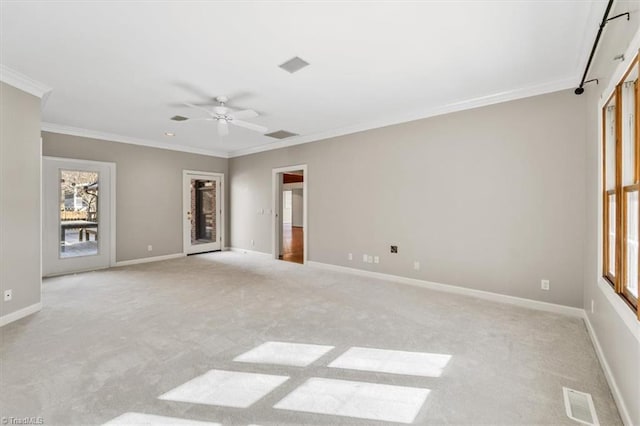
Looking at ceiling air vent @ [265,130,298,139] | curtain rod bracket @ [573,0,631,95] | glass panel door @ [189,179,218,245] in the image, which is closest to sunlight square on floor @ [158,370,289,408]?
curtain rod bracket @ [573,0,631,95]

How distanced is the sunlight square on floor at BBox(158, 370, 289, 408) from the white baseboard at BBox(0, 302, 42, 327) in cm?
251

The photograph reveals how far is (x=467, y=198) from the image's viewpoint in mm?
4039

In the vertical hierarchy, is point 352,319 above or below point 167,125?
below

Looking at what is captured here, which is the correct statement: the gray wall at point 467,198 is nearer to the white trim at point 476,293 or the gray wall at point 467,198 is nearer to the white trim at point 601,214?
the white trim at point 476,293

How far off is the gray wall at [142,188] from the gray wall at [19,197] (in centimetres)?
223

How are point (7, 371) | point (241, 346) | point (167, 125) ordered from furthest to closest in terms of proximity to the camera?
1. point (167, 125)
2. point (241, 346)
3. point (7, 371)

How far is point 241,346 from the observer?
258 cm

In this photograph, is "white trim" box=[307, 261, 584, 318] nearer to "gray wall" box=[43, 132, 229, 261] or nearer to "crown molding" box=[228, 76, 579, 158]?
"crown molding" box=[228, 76, 579, 158]

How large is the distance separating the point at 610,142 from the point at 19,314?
Answer: 5971 mm

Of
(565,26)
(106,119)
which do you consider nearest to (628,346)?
(565,26)

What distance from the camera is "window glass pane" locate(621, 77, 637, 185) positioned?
191cm

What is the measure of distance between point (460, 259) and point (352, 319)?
1.93m

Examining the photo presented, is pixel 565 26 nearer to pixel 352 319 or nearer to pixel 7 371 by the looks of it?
pixel 352 319

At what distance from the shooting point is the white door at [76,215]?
5016 millimetres
